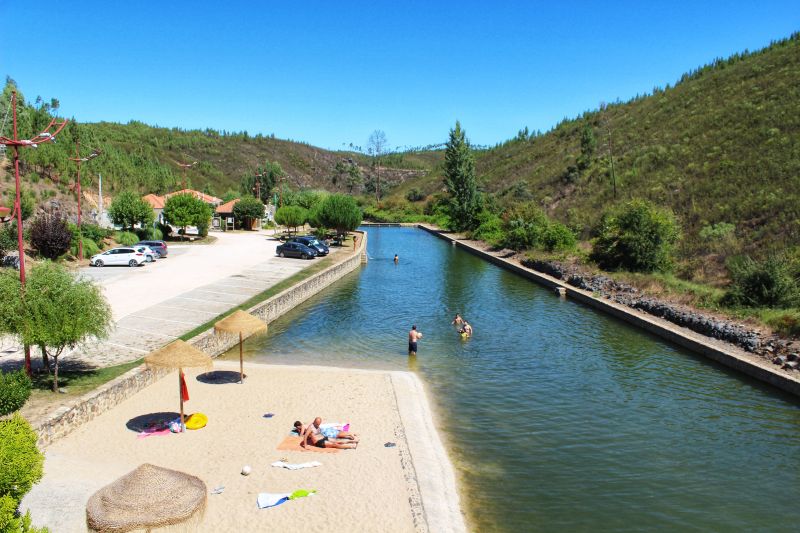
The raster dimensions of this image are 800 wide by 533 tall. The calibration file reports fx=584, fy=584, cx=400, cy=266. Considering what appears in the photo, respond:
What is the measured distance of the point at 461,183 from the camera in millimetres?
73875

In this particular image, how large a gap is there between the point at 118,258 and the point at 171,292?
37.4ft

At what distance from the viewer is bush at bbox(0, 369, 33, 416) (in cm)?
1209

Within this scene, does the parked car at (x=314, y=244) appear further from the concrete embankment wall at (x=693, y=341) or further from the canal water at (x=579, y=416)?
the concrete embankment wall at (x=693, y=341)

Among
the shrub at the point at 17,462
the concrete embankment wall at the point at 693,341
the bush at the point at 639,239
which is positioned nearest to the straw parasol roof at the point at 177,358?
the shrub at the point at 17,462

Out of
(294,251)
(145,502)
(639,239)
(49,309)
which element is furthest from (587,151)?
(145,502)

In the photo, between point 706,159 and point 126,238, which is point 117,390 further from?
point 706,159

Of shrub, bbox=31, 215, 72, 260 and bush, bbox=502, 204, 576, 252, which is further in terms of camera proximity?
bush, bbox=502, 204, 576, 252

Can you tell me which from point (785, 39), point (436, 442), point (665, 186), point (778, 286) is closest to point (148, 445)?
point (436, 442)

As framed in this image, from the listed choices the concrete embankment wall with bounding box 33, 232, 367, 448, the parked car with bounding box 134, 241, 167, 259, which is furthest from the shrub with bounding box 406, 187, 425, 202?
the concrete embankment wall with bounding box 33, 232, 367, 448

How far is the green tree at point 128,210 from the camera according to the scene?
49.5 meters

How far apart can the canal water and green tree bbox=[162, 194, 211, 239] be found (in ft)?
95.3

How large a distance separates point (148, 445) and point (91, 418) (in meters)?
2.19

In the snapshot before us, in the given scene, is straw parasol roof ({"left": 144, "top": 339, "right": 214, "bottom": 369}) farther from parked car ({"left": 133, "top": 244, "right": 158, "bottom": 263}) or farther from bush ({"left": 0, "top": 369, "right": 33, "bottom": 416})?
parked car ({"left": 133, "top": 244, "right": 158, "bottom": 263})

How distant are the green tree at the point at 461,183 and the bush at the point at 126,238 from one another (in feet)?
124
